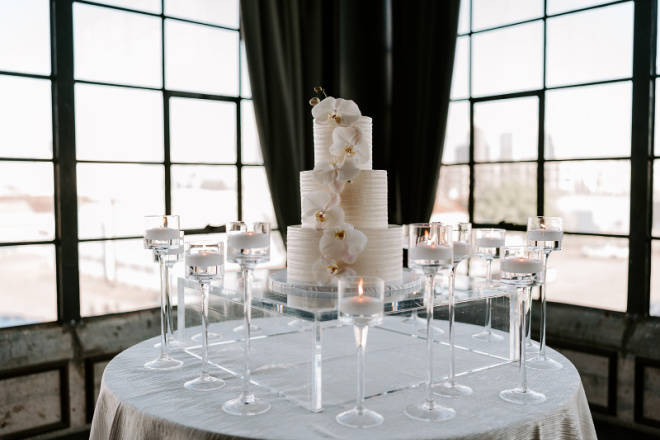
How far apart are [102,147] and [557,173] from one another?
2540 millimetres

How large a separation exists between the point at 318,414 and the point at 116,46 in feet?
8.52

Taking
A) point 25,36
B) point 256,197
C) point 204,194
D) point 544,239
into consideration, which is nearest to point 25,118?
point 25,36

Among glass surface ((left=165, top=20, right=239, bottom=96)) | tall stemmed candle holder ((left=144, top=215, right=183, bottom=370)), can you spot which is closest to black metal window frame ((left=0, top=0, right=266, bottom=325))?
glass surface ((left=165, top=20, right=239, bottom=96))

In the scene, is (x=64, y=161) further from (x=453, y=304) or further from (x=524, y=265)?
(x=524, y=265)

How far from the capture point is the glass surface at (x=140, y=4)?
317 centimetres

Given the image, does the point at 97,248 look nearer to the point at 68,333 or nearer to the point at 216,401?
the point at 68,333

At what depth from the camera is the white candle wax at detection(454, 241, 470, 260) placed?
1603mm

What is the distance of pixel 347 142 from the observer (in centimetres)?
170

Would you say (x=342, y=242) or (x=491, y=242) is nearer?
(x=342, y=242)

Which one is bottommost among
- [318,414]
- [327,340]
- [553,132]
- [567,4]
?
[318,414]

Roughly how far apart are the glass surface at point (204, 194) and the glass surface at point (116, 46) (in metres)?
0.56

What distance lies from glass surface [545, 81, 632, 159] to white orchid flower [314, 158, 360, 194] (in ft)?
6.55

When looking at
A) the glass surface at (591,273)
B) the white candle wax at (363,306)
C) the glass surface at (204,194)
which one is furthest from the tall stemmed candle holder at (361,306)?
the glass surface at (204,194)

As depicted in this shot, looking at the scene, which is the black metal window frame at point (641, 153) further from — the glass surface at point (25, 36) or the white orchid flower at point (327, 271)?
the glass surface at point (25, 36)
